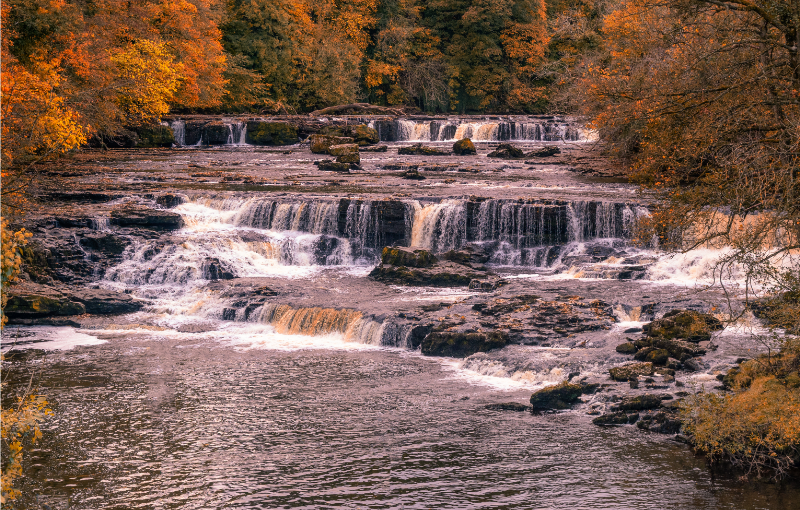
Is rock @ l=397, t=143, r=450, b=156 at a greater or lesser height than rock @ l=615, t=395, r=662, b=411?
greater

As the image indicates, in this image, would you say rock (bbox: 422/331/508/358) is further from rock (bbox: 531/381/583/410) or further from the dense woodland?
the dense woodland

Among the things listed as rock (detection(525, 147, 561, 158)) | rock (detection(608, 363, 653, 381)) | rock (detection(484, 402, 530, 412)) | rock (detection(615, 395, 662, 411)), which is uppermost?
rock (detection(525, 147, 561, 158))

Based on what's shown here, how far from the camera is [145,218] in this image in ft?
88.4

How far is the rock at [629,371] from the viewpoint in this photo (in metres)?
15.2

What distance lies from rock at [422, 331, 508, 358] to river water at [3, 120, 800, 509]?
36 cm

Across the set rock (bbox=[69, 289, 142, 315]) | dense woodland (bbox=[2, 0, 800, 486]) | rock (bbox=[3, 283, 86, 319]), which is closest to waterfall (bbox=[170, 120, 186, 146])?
dense woodland (bbox=[2, 0, 800, 486])

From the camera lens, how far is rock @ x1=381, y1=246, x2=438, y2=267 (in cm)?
2461

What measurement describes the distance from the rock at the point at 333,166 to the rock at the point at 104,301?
50.2 feet

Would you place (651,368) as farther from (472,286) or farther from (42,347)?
(42,347)

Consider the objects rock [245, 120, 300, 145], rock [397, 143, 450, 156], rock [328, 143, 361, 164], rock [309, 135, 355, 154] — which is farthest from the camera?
rock [245, 120, 300, 145]

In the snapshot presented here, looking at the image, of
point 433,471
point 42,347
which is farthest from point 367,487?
point 42,347

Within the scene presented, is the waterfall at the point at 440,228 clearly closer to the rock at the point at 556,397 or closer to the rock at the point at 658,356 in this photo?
the rock at the point at 658,356

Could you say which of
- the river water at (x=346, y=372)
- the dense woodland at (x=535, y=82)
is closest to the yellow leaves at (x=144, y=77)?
the dense woodland at (x=535, y=82)

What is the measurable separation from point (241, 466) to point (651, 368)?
7.94 m
